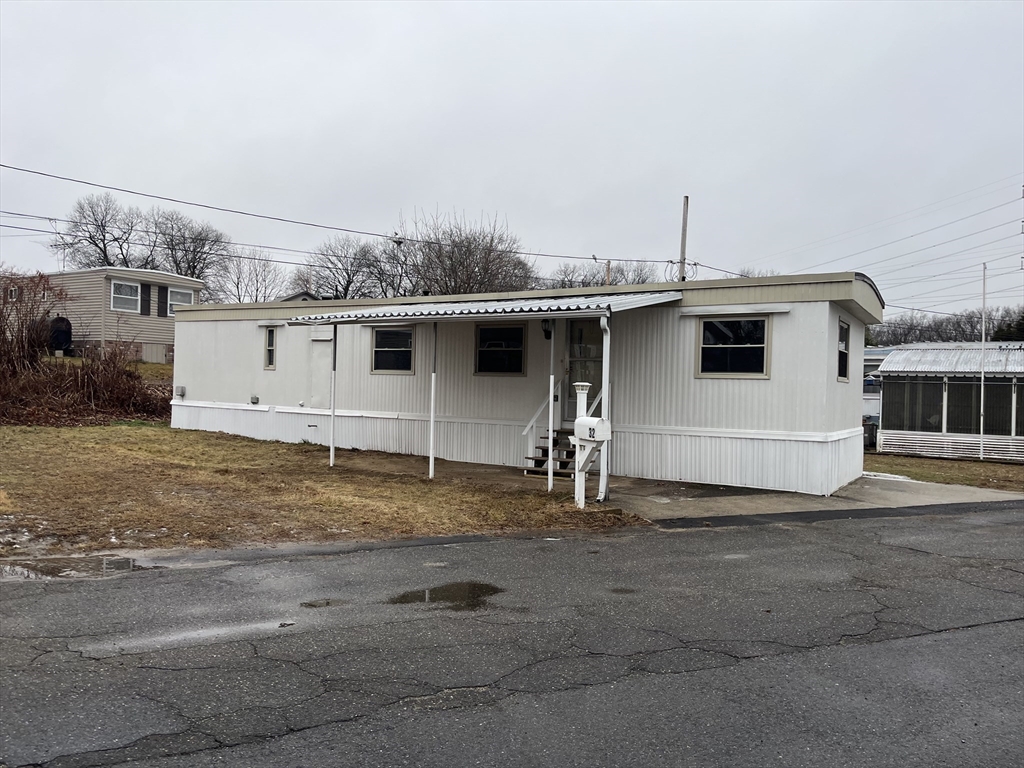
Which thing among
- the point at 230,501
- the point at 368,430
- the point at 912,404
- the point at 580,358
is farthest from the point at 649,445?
the point at 912,404

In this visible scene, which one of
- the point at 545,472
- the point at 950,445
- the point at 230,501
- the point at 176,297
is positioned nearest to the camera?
the point at 230,501

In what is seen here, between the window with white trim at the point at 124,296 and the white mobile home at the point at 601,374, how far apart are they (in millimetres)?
12686

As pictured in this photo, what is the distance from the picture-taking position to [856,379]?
1420 centimetres

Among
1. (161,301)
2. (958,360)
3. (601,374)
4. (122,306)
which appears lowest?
(601,374)

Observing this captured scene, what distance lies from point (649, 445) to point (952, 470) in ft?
31.2

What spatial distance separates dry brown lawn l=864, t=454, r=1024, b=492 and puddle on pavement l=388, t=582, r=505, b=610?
39.8 feet

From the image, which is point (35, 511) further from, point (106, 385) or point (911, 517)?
point (106, 385)

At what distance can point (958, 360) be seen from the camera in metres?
22.1

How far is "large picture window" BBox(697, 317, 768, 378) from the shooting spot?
11703mm

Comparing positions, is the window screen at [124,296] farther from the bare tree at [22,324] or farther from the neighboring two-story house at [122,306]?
the bare tree at [22,324]

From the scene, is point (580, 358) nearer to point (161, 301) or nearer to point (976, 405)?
point (976, 405)

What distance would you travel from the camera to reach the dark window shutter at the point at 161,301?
29.4 m

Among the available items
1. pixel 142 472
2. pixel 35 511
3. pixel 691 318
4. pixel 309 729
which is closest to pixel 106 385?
pixel 142 472

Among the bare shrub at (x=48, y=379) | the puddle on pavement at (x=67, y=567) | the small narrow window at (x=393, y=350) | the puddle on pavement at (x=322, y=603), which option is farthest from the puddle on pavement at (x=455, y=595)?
the bare shrub at (x=48, y=379)
